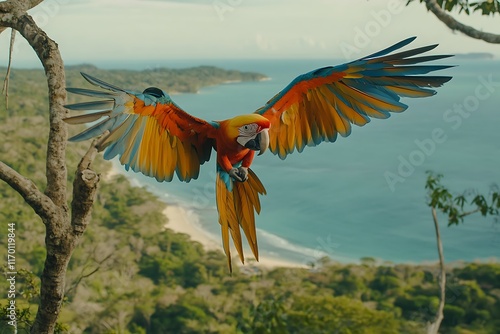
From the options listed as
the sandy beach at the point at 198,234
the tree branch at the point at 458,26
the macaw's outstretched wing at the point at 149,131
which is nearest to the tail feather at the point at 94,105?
the macaw's outstretched wing at the point at 149,131

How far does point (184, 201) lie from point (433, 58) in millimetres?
10146

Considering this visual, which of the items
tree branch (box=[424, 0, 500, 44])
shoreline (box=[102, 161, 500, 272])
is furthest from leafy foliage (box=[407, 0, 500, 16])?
shoreline (box=[102, 161, 500, 272])

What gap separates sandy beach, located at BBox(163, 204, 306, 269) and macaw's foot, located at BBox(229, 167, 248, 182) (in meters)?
7.53

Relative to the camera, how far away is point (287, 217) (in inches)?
399

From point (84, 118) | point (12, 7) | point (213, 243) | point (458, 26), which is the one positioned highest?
point (458, 26)

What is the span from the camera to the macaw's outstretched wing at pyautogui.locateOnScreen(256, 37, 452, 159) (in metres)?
1.72

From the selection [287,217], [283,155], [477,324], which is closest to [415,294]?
[477,324]

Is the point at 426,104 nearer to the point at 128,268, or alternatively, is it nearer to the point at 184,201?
the point at 184,201

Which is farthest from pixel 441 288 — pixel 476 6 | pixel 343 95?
pixel 343 95

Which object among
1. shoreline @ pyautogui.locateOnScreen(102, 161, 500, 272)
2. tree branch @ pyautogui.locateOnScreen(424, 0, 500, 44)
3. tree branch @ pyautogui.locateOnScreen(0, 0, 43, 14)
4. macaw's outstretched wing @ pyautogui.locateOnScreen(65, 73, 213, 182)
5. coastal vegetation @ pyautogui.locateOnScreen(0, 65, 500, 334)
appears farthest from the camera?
shoreline @ pyautogui.locateOnScreen(102, 161, 500, 272)

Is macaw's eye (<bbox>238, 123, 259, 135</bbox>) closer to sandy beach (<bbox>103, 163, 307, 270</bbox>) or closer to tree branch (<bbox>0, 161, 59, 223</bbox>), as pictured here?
tree branch (<bbox>0, 161, 59, 223</bbox>)

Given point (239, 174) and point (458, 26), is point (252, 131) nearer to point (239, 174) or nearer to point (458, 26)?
point (239, 174)

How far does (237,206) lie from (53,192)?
638 mm

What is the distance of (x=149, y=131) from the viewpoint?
68.6 inches
